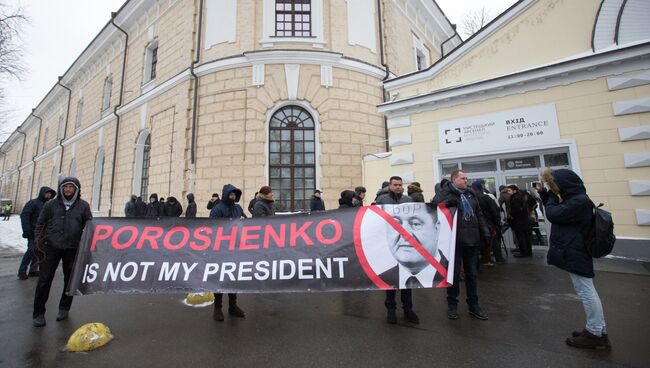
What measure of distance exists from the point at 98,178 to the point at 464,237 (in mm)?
22636

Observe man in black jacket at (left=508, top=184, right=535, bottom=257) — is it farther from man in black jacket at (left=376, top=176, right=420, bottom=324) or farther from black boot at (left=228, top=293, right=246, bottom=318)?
black boot at (left=228, top=293, right=246, bottom=318)

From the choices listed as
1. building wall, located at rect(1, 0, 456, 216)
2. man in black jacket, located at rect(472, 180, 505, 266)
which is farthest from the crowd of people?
building wall, located at rect(1, 0, 456, 216)

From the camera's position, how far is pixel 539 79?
7629mm

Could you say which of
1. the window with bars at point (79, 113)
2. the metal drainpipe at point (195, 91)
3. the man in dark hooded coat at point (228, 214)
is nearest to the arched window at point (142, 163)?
the metal drainpipe at point (195, 91)

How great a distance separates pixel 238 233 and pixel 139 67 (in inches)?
664

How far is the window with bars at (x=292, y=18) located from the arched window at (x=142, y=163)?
28.3ft

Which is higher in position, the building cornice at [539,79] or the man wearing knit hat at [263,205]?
the building cornice at [539,79]

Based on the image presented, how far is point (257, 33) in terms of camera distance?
1217cm

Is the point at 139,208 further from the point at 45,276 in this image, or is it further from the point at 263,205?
the point at 263,205

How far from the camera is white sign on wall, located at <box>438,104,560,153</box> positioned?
759cm

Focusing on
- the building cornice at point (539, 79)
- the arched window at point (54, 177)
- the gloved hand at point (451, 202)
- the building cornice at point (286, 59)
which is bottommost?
the gloved hand at point (451, 202)

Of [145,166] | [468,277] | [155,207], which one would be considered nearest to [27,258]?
[155,207]

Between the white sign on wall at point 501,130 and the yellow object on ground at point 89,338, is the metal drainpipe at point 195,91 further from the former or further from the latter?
the yellow object on ground at point 89,338

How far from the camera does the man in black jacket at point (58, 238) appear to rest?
3902 millimetres
